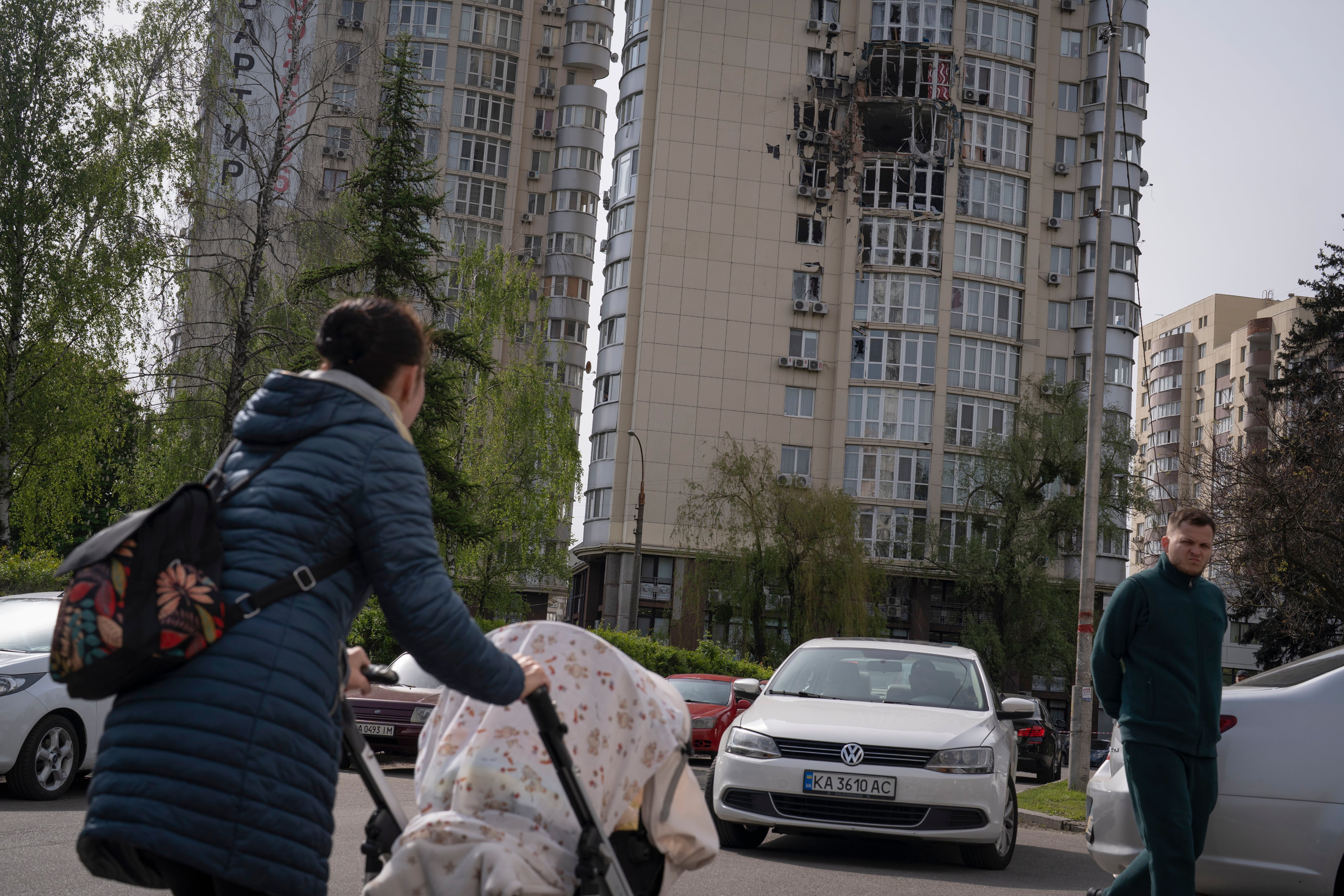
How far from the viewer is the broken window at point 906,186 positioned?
64.0m

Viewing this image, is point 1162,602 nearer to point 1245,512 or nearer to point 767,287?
point 1245,512

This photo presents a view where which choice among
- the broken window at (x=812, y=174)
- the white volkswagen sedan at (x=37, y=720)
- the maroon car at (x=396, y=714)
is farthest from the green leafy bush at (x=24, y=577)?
the broken window at (x=812, y=174)

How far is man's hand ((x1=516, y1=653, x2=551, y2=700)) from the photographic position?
3.12 m

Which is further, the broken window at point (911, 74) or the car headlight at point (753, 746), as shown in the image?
the broken window at point (911, 74)

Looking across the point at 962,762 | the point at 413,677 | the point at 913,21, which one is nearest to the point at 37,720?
the point at 962,762

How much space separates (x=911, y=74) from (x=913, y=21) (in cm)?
308

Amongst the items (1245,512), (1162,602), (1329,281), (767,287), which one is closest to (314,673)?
(1162,602)

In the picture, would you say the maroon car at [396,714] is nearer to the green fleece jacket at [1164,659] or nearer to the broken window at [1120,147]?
the green fleece jacket at [1164,659]

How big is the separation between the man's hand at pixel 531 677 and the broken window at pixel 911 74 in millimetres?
64289

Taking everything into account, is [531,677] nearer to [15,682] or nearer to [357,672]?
[357,672]

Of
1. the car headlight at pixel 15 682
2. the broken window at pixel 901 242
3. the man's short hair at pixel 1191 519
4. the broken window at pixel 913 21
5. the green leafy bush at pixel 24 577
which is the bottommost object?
the car headlight at pixel 15 682

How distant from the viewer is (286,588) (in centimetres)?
276

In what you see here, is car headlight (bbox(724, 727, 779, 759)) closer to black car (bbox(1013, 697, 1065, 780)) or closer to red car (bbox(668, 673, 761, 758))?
black car (bbox(1013, 697, 1065, 780))

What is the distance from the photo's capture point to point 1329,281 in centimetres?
5116
